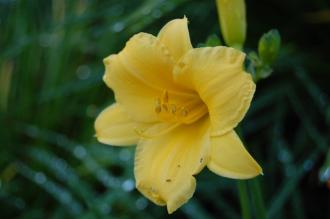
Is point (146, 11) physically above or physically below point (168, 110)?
below

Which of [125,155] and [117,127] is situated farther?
[125,155]

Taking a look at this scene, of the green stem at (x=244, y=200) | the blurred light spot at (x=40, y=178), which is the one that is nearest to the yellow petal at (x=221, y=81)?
the green stem at (x=244, y=200)

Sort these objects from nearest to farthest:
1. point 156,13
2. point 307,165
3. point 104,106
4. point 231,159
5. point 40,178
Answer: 1. point 231,159
2. point 307,165
3. point 156,13
4. point 40,178
5. point 104,106

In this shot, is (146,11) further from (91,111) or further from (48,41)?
(48,41)

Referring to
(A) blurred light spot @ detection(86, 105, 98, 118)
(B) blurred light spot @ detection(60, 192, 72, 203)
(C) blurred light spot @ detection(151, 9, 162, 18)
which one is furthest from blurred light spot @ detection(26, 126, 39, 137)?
(C) blurred light spot @ detection(151, 9, 162, 18)

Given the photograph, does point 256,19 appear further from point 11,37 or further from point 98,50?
point 11,37

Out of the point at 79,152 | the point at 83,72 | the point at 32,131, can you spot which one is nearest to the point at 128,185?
the point at 79,152
